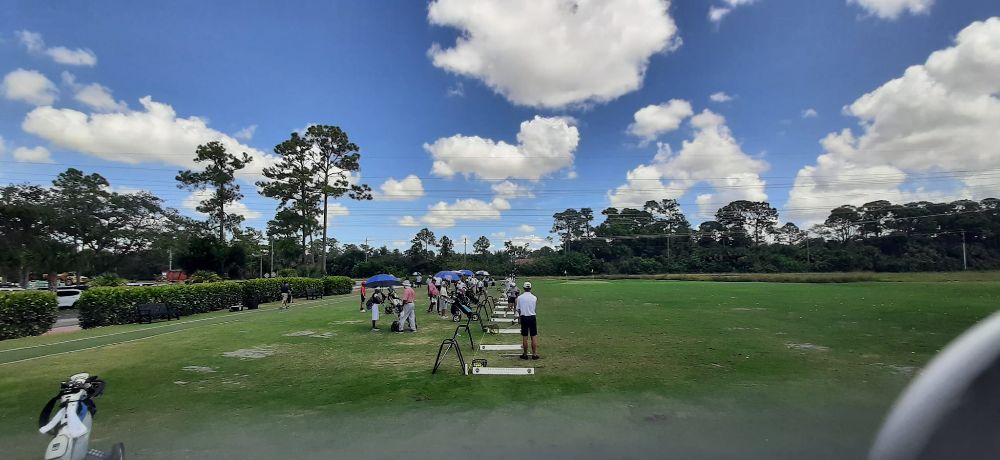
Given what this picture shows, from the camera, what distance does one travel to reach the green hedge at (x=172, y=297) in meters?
17.7

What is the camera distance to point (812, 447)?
16.7ft

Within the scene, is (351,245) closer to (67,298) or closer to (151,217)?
(151,217)

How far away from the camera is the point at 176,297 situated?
21094 mm

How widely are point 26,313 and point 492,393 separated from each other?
17112 mm

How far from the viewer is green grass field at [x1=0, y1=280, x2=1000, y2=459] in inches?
215

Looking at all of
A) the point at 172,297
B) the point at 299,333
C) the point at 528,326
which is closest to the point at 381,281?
the point at 299,333

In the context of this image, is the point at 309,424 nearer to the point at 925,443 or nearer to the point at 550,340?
the point at 925,443

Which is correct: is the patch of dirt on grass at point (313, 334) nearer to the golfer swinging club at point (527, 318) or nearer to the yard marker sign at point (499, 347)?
the yard marker sign at point (499, 347)

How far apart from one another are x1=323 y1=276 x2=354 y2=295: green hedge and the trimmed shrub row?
14.1 feet

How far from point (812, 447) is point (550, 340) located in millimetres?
7898

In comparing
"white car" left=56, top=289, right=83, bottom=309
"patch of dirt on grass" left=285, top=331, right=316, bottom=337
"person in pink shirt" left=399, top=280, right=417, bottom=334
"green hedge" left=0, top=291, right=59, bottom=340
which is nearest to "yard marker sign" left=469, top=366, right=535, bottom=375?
"person in pink shirt" left=399, top=280, right=417, bottom=334

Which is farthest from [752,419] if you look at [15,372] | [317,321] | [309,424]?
[317,321]

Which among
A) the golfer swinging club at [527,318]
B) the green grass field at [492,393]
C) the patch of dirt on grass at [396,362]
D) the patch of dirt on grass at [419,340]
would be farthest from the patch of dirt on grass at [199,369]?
the golfer swinging club at [527,318]

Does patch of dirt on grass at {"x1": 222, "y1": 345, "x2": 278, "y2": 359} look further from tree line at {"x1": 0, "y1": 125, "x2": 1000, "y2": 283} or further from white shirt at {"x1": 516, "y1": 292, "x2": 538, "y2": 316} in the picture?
tree line at {"x1": 0, "y1": 125, "x2": 1000, "y2": 283}
